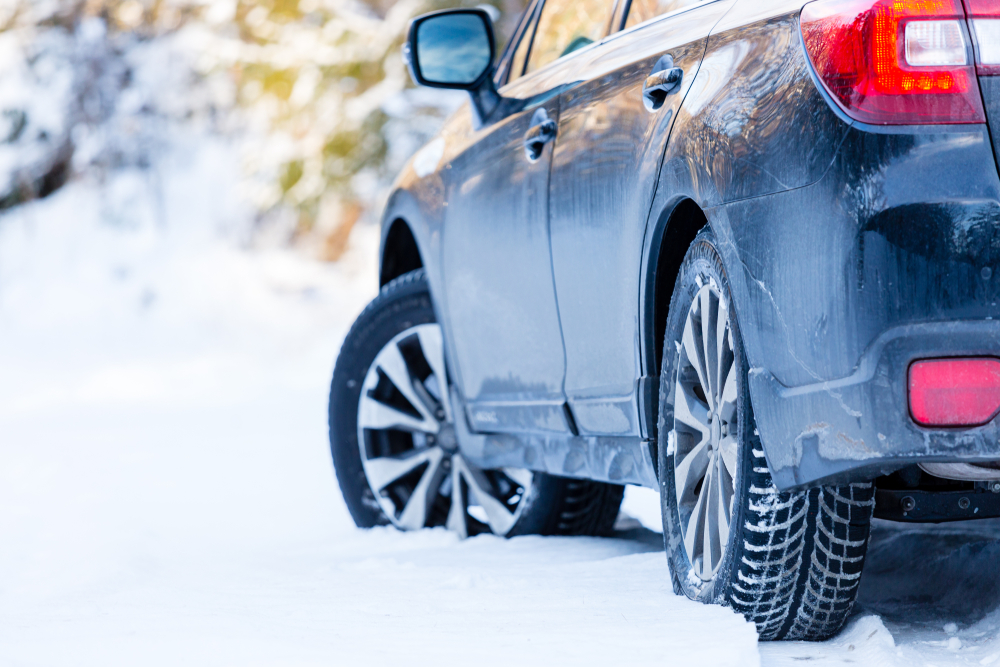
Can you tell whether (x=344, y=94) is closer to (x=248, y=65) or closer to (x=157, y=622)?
(x=248, y=65)

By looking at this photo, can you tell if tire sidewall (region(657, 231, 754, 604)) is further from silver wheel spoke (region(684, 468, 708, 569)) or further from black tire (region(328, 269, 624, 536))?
black tire (region(328, 269, 624, 536))

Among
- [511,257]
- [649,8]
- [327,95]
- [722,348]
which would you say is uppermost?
[327,95]

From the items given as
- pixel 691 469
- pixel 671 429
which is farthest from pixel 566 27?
pixel 691 469

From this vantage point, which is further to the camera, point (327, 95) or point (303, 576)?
point (327, 95)

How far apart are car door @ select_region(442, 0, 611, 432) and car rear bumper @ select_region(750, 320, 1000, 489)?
124 centimetres

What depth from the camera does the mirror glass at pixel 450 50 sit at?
3713 mm

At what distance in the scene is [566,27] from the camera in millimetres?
3613

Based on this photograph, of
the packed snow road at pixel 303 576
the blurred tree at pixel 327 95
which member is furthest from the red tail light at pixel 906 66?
the blurred tree at pixel 327 95

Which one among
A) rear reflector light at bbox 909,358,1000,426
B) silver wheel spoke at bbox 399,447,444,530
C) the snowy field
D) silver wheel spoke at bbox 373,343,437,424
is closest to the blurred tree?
the snowy field

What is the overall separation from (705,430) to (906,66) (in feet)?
2.85

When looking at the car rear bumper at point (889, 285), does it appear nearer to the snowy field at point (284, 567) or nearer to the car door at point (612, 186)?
the snowy field at point (284, 567)

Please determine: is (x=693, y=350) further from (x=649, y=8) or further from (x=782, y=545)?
(x=649, y=8)

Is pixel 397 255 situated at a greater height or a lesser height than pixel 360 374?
greater

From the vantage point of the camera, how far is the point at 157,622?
2.58 m
